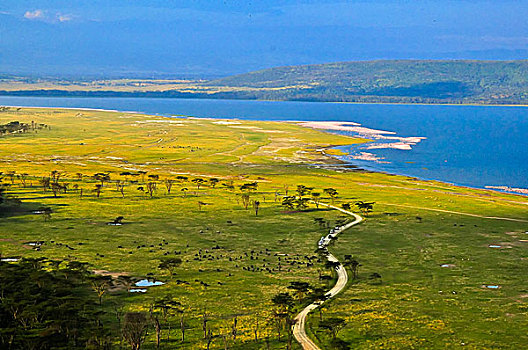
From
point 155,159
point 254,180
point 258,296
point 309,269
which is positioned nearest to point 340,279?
point 309,269

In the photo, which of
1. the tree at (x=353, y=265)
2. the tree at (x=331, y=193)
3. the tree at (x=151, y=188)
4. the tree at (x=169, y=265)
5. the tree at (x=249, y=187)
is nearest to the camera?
the tree at (x=169, y=265)

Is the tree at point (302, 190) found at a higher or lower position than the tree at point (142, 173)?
lower

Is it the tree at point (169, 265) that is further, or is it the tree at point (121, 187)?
the tree at point (121, 187)

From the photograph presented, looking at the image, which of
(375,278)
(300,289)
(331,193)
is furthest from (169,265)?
(331,193)

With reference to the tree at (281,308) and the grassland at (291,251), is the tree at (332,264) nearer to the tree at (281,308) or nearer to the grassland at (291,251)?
the grassland at (291,251)

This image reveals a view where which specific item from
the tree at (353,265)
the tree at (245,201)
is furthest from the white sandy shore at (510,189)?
the tree at (353,265)

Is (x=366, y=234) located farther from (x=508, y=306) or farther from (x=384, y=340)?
(x=384, y=340)

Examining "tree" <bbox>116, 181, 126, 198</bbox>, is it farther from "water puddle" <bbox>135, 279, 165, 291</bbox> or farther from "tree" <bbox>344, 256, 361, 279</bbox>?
"tree" <bbox>344, 256, 361, 279</bbox>

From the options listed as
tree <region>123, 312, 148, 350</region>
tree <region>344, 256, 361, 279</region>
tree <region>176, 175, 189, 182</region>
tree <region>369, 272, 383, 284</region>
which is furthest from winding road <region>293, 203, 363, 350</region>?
tree <region>176, 175, 189, 182</region>
